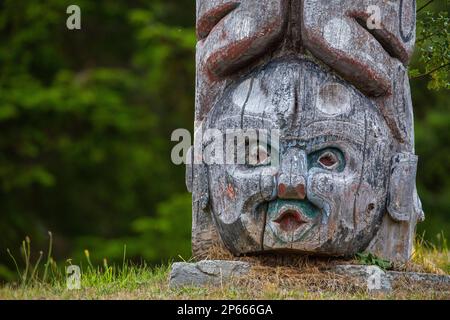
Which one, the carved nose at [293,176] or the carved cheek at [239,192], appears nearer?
the carved nose at [293,176]

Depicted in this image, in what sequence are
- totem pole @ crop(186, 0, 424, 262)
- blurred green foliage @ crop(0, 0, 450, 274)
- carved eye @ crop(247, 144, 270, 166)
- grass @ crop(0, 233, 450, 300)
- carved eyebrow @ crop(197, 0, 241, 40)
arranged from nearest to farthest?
1. grass @ crop(0, 233, 450, 300)
2. totem pole @ crop(186, 0, 424, 262)
3. carved eye @ crop(247, 144, 270, 166)
4. carved eyebrow @ crop(197, 0, 241, 40)
5. blurred green foliage @ crop(0, 0, 450, 274)

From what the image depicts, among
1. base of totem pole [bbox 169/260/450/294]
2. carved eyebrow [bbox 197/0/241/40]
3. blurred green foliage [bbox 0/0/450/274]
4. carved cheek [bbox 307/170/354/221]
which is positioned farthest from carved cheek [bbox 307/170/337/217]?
blurred green foliage [bbox 0/0/450/274]

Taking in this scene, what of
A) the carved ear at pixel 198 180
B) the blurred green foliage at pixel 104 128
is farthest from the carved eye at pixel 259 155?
the blurred green foliage at pixel 104 128

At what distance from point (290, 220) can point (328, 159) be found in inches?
21.0

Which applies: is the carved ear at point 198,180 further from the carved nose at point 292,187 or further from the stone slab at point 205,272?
the carved nose at point 292,187

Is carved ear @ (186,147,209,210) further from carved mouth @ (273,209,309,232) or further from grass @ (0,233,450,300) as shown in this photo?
carved mouth @ (273,209,309,232)

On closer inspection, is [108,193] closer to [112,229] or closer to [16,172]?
[112,229]

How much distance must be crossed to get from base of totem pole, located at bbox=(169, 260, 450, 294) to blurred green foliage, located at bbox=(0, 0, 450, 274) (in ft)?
24.2

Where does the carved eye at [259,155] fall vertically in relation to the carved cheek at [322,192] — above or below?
above

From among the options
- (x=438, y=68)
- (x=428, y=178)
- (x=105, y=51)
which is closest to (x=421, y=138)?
(x=428, y=178)

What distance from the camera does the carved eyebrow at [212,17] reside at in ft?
24.5

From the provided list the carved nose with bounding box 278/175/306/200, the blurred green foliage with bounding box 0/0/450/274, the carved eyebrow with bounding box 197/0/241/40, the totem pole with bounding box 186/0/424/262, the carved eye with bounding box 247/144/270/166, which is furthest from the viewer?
the blurred green foliage with bounding box 0/0/450/274

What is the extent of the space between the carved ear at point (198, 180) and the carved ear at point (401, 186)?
4.50 feet

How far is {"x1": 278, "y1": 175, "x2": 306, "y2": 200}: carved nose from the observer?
7004 mm
